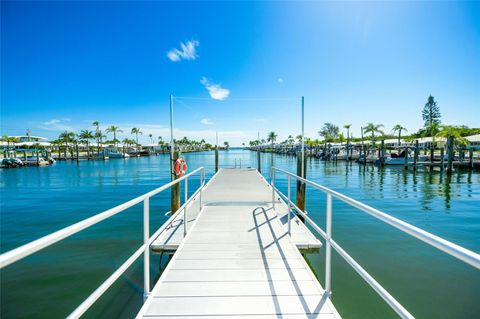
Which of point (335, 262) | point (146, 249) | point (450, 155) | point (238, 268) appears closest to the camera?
point (146, 249)

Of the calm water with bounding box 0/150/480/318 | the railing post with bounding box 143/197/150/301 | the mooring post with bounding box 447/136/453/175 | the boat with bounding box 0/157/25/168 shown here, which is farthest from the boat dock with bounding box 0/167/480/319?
the boat with bounding box 0/157/25/168

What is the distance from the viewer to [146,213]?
7.95 feet

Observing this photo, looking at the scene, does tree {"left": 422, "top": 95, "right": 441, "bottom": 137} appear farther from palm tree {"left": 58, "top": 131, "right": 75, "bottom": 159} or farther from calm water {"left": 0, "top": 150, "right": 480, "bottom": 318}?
palm tree {"left": 58, "top": 131, "right": 75, "bottom": 159}

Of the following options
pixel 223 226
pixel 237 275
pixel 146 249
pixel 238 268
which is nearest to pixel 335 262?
pixel 223 226

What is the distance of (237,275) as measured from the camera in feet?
9.87

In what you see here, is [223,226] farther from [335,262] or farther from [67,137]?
[67,137]

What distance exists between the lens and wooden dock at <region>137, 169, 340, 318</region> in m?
2.39

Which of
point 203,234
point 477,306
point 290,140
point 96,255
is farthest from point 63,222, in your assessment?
point 290,140

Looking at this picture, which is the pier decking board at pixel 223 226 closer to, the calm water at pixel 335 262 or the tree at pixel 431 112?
the calm water at pixel 335 262

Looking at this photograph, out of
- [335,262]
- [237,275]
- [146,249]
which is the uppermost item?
[146,249]

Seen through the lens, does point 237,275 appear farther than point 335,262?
No

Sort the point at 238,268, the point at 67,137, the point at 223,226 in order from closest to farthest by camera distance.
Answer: the point at 238,268 → the point at 223,226 → the point at 67,137

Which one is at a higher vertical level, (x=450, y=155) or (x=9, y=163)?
(x=450, y=155)

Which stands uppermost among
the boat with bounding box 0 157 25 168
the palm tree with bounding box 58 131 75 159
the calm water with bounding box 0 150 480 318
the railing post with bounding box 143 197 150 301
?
the palm tree with bounding box 58 131 75 159
